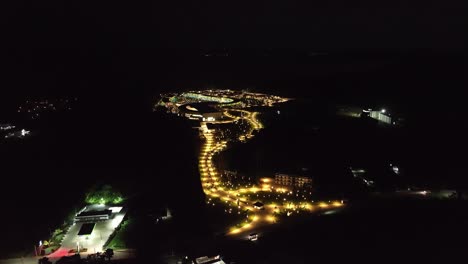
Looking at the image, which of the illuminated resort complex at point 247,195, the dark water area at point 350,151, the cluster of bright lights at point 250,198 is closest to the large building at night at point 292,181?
the illuminated resort complex at point 247,195

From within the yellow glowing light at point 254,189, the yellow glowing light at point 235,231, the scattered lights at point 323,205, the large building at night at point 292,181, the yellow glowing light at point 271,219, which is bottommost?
the yellow glowing light at point 235,231

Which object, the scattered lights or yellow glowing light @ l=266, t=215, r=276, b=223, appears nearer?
yellow glowing light @ l=266, t=215, r=276, b=223

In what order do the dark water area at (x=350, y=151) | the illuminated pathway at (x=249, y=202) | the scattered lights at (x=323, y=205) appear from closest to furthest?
the illuminated pathway at (x=249, y=202)
the scattered lights at (x=323, y=205)
the dark water area at (x=350, y=151)

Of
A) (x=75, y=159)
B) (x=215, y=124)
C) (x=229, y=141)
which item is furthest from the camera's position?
(x=215, y=124)

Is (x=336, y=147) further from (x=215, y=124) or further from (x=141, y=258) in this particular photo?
(x=141, y=258)

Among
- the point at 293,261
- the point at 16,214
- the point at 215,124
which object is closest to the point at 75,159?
the point at 16,214

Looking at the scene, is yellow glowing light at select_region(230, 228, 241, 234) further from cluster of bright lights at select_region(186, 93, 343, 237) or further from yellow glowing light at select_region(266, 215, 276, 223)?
yellow glowing light at select_region(266, 215, 276, 223)

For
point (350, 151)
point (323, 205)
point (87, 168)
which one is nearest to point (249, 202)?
point (323, 205)

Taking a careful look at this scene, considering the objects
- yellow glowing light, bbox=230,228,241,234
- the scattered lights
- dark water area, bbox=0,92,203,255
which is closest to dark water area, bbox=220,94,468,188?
the scattered lights

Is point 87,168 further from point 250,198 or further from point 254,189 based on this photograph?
point 250,198

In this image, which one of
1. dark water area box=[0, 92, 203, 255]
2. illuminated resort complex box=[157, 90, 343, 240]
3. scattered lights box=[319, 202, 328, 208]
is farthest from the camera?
scattered lights box=[319, 202, 328, 208]

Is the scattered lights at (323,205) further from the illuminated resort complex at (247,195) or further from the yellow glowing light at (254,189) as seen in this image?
the yellow glowing light at (254,189)
